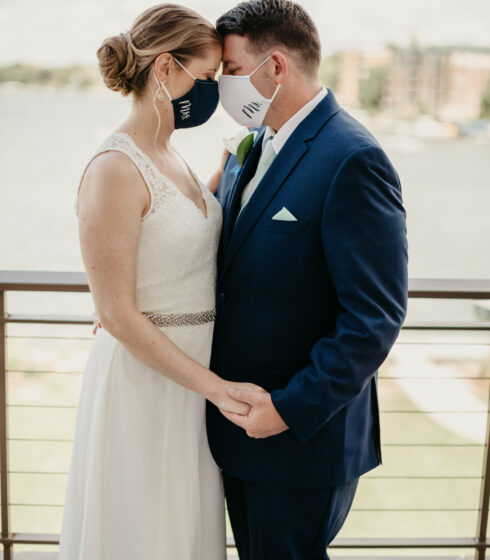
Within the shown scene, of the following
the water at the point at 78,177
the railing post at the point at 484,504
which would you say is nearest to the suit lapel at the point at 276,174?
the railing post at the point at 484,504

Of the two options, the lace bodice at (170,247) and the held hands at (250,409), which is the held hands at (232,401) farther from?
the lace bodice at (170,247)

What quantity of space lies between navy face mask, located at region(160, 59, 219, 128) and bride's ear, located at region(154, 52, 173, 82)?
0.02m

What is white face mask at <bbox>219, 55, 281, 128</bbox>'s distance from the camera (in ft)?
5.32

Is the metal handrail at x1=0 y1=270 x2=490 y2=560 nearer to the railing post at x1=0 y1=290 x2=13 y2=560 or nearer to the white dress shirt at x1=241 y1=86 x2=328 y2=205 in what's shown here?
the railing post at x1=0 y1=290 x2=13 y2=560

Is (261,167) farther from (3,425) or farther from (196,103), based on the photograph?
(3,425)

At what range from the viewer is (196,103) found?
159 centimetres

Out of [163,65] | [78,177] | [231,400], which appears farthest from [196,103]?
[78,177]

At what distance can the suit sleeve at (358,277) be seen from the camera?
4.42ft

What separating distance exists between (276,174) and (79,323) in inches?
32.0

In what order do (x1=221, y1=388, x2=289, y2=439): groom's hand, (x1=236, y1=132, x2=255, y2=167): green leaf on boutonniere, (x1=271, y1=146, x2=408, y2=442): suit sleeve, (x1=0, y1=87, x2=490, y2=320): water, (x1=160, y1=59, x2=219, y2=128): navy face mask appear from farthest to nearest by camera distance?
(x1=0, y1=87, x2=490, y2=320): water → (x1=236, y1=132, x2=255, y2=167): green leaf on boutonniere → (x1=160, y1=59, x2=219, y2=128): navy face mask → (x1=221, y1=388, x2=289, y2=439): groom's hand → (x1=271, y1=146, x2=408, y2=442): suit sleeve

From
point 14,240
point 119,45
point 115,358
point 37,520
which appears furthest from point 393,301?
point 14,240

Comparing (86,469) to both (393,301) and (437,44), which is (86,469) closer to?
(393,301)

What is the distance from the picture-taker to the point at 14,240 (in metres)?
35.7

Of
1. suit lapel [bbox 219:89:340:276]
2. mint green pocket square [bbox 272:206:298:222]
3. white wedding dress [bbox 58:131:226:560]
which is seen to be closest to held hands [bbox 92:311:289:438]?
white wedding dress [bbox 58:131:226:560]
